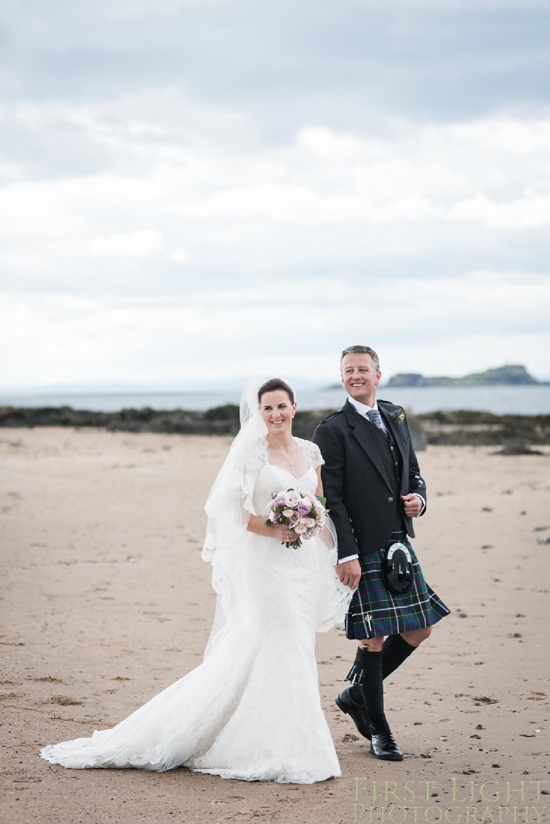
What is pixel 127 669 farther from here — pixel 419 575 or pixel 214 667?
pixel 419 575

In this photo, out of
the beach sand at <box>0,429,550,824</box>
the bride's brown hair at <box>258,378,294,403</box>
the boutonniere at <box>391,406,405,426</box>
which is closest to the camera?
the beach sand at <box>0,429,550,824</box>

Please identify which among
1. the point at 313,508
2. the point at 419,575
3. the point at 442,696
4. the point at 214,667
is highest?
the point at 313,508

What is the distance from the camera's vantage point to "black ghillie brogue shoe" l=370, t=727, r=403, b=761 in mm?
4996

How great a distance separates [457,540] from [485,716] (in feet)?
23.0

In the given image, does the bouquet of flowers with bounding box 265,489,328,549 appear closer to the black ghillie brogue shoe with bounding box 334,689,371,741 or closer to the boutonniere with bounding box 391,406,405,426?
the boutonniere with bounding box 391,406,405,426

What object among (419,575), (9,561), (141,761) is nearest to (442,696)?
(419,575)

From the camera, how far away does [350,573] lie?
16.6 feet

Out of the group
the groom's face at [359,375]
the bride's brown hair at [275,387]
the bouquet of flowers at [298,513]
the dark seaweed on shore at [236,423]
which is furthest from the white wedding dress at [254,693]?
the dark seaweed on shore at [236,423]

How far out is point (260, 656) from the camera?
4.99 metres

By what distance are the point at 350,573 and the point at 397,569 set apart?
0.26 meters

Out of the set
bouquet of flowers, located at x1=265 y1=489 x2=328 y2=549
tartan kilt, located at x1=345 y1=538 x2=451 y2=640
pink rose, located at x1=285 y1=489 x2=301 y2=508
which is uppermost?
pink rose, located at x1=285 y1=489 x2=301 y2=508

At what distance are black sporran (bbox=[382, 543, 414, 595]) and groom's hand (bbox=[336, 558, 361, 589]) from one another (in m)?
0.16

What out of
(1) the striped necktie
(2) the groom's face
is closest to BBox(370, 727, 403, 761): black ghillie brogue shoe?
(1) the striped necktie

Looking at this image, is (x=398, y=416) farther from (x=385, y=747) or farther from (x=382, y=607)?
(x=385, y=747)
